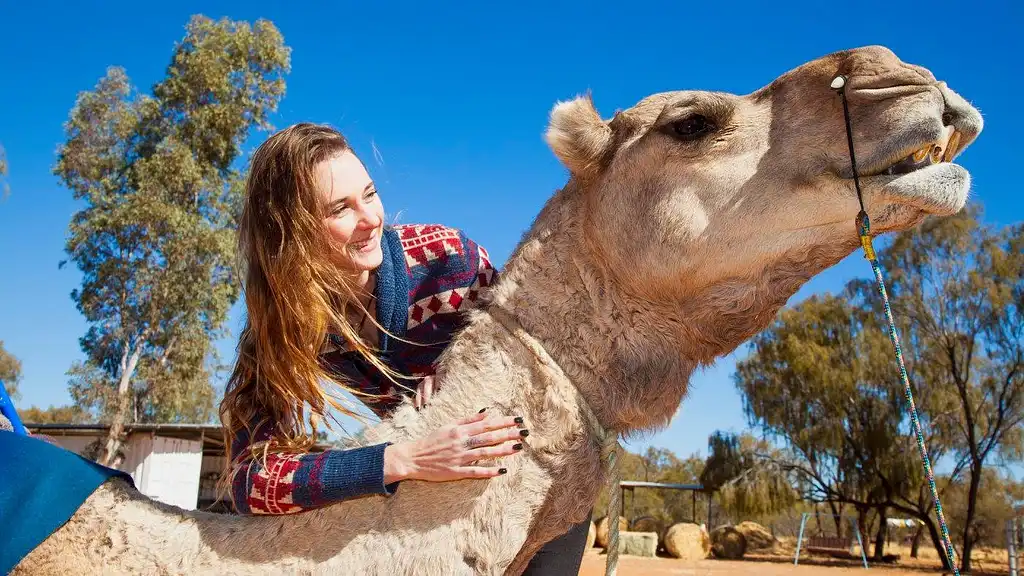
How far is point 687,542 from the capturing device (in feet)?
89.0

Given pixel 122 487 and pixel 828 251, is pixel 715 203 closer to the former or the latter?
pixel 828 251

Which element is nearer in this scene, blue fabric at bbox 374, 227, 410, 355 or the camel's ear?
the camel's ear

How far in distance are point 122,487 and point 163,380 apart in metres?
21.3

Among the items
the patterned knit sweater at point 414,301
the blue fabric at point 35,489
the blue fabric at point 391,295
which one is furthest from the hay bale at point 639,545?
the blue fabric at point 35,489

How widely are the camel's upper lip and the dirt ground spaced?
56.6ft

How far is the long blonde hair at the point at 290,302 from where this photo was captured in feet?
7.57

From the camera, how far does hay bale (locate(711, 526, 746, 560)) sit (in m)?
28.7

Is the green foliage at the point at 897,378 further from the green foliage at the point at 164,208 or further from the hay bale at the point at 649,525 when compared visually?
the green foliage at the point at 164,208

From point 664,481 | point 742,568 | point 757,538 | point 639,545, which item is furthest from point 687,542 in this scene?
point 664,481

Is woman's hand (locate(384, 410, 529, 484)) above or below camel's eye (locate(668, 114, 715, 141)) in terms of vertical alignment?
below

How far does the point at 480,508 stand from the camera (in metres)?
1.89

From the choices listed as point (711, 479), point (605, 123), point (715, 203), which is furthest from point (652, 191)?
point (711, 479)

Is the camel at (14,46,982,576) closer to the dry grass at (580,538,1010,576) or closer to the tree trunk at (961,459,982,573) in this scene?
the dry grass at (580,538,1010,576)

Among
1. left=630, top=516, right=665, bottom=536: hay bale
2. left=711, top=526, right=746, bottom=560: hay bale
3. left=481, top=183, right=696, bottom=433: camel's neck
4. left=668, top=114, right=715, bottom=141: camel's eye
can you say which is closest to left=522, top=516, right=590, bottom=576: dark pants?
left=481, top=183, right=696, bottom=433: camel's neck
